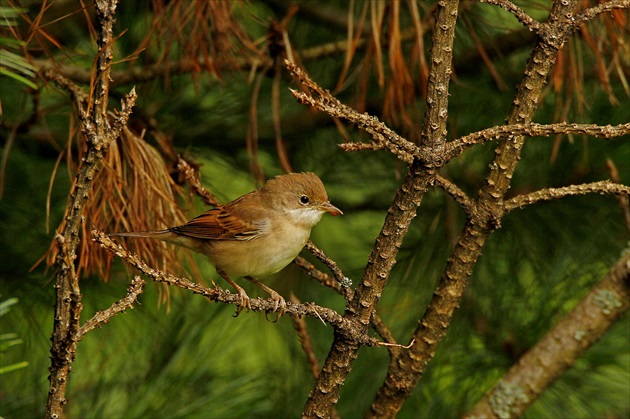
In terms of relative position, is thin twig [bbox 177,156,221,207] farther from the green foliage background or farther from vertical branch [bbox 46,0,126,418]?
vertical branch [bbox 46,0,126,418]

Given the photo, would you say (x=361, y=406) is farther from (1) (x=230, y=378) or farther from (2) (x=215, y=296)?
(2) (x=215, y=296)

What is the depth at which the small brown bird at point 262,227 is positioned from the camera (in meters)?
2.61

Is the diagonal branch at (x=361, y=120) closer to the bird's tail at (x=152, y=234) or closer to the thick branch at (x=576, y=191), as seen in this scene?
the thick branch at (x=576, y=191)

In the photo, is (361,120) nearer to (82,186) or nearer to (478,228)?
(82,186)

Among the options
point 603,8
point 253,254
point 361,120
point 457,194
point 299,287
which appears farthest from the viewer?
point 299,287

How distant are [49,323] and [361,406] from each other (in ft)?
3.29

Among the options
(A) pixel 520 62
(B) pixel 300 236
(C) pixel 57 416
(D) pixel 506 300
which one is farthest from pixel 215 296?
(A) pixel 520 62

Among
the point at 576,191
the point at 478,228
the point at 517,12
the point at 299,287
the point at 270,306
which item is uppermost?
the point at 517,12

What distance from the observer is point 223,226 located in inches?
109

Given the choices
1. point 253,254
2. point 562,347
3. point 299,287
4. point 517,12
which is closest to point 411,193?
point 517,12

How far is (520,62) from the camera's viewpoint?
302 centimetres

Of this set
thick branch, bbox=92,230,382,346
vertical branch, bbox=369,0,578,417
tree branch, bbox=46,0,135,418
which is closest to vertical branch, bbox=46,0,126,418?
tree branch, bbox=46,0,135,418

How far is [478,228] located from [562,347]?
489 mm

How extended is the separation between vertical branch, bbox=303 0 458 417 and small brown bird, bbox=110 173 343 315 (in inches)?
31.4
